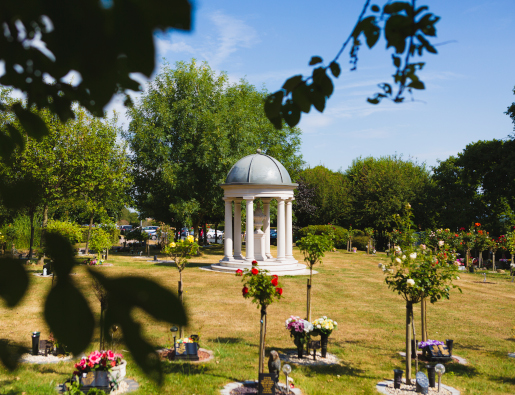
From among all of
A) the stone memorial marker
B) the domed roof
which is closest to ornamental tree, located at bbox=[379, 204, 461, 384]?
the stone memorial marker

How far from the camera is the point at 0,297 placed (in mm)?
915

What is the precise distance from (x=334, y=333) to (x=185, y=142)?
18.2 meters

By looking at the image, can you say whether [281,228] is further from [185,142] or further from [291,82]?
[291,82]

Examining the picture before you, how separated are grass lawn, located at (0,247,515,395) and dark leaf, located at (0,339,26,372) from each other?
0.19 ft

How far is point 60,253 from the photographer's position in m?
0.90

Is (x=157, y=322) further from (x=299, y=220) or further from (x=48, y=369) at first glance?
(x=299, y=220)

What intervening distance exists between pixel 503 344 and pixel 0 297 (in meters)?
11.8

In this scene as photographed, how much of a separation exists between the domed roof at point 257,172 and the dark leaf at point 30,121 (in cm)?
1878

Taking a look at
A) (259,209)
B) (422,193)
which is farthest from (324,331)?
(422,193)

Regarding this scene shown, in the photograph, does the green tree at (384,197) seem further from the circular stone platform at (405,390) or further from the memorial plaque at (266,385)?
the memorial plaque at (266,385)

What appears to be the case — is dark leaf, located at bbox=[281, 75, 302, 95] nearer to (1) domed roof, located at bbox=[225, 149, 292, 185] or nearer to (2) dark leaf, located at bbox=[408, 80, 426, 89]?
(2) dark leaf, located at bbox=[408, 80, 426, 89]

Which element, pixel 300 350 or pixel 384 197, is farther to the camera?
pixel 384 197

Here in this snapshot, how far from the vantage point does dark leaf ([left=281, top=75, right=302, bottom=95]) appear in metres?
1.35

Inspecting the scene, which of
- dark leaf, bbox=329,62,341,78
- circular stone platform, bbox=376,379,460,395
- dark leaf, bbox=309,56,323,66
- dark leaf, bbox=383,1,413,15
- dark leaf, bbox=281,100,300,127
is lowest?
circular stone platform, bbox=376,379,460,395
